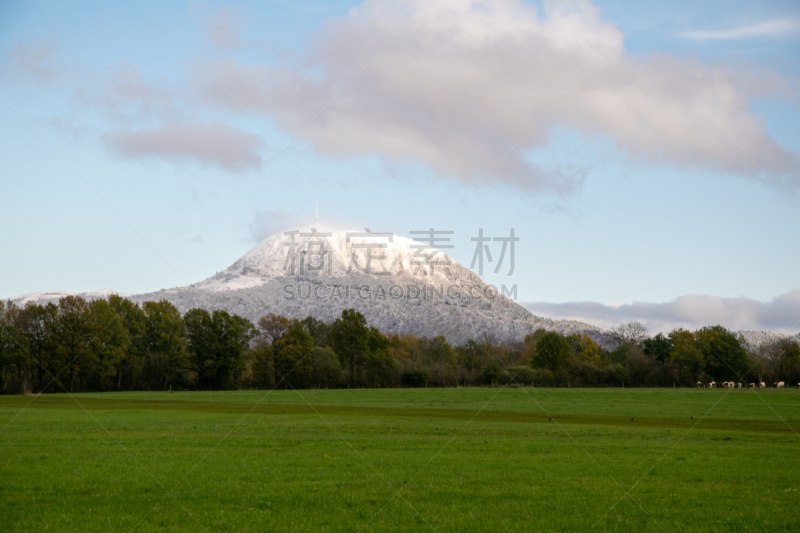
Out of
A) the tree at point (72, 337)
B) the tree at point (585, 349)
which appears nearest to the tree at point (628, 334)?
the tree at point (585, 349)

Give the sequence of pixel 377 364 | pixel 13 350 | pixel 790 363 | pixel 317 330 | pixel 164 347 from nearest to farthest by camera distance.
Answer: pixel 13 350 → pixel 164 347 → pixel 377 364 → pixel 790 363 → pixel 317 330

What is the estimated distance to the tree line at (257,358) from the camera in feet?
271

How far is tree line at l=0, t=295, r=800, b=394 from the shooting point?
82.7 meters

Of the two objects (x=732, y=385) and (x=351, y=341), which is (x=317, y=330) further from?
(x=732, y=385)

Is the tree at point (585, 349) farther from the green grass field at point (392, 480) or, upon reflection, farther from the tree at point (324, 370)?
the green grass field at point (392, 480)

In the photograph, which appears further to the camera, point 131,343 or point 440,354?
point 440,354

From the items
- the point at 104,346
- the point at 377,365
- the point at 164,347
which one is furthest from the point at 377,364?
the point at 104,346

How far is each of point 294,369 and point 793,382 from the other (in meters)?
87.8

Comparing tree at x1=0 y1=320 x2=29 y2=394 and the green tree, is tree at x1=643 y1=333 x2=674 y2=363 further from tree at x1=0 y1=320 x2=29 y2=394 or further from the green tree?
tree at x1=0 y1=320 x2=29 y2=394

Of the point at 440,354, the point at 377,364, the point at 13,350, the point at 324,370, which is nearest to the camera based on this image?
the point at 13,350

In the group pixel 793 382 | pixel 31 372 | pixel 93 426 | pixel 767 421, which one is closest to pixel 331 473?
pixel 93 426

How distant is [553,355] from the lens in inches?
4166

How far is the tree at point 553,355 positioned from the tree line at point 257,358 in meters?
0.17

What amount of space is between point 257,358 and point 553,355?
5063 centimetres
